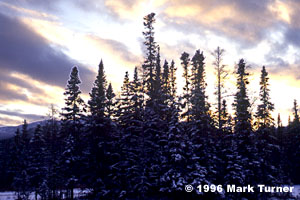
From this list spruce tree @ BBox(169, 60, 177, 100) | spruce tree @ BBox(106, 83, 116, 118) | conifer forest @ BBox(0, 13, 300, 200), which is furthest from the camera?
spruce tree @ BBox(169, 60, 177, 100)

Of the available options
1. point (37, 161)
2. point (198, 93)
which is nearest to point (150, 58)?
point (198, 93)

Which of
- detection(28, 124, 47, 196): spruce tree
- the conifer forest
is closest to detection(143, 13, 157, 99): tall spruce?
the conifer forest

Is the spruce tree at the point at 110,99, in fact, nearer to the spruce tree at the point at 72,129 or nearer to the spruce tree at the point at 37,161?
the spruce tree at the point at 72,129

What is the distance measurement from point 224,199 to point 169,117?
11.6 m

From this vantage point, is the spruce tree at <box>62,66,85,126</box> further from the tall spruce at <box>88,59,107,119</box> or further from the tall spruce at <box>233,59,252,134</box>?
the tall spruce at <box>233,59,252,134</box>

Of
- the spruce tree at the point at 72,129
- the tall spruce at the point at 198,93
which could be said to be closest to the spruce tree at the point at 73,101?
the spruce tree at the point at 72,129

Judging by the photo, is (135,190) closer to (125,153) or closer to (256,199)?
(125,153)

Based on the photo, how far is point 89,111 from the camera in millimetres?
34625

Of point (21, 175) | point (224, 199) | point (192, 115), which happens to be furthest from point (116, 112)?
point (21, 175)

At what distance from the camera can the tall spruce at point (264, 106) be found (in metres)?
38.4

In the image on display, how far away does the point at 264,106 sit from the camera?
39500mm

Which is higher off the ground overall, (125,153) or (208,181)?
(125,153)

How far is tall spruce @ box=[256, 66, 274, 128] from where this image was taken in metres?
38.4

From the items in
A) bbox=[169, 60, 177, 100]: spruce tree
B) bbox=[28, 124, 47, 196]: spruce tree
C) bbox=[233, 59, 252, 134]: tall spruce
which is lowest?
bbox=[28, 124, 47, 196]: spruce tree
